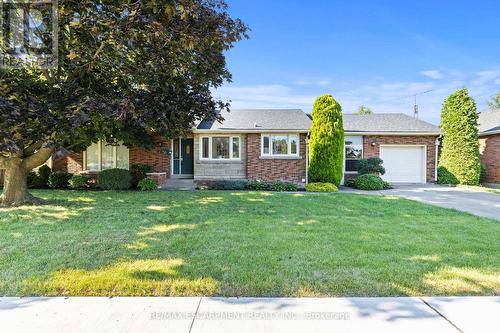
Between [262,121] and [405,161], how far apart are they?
337 inches

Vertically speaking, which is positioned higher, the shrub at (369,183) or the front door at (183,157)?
the front door at (183,157)

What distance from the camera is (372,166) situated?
15.3 meters

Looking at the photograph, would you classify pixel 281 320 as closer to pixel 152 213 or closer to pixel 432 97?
pixel 152 213

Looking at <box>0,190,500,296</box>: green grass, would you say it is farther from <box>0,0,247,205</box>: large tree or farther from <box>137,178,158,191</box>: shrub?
<box>137,178,158,191</box>: shrub

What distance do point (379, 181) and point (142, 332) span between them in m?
13.7

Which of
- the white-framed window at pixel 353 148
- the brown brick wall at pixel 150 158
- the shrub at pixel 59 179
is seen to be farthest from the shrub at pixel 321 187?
the shrub at pixel 59 179

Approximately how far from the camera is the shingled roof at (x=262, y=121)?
49.8 ft

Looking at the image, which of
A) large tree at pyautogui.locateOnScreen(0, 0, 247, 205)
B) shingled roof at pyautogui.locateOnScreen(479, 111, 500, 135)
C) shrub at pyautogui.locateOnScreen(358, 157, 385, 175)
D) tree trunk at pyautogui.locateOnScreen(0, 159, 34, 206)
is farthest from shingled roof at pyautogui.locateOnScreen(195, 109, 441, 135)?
tree trunk at pyautogui.locateOnScreen(0, 159, 34, 206)

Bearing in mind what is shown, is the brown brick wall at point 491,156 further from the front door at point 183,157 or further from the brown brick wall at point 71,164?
the brown brick wall at point 71,164

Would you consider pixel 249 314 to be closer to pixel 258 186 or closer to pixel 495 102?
pixel 258 186

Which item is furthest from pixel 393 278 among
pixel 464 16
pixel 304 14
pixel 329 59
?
pixel 329 59

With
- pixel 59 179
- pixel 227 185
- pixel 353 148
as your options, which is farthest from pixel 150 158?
pixel 353 148

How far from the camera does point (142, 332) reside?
2643mm

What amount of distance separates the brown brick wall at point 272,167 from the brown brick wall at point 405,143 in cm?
431
